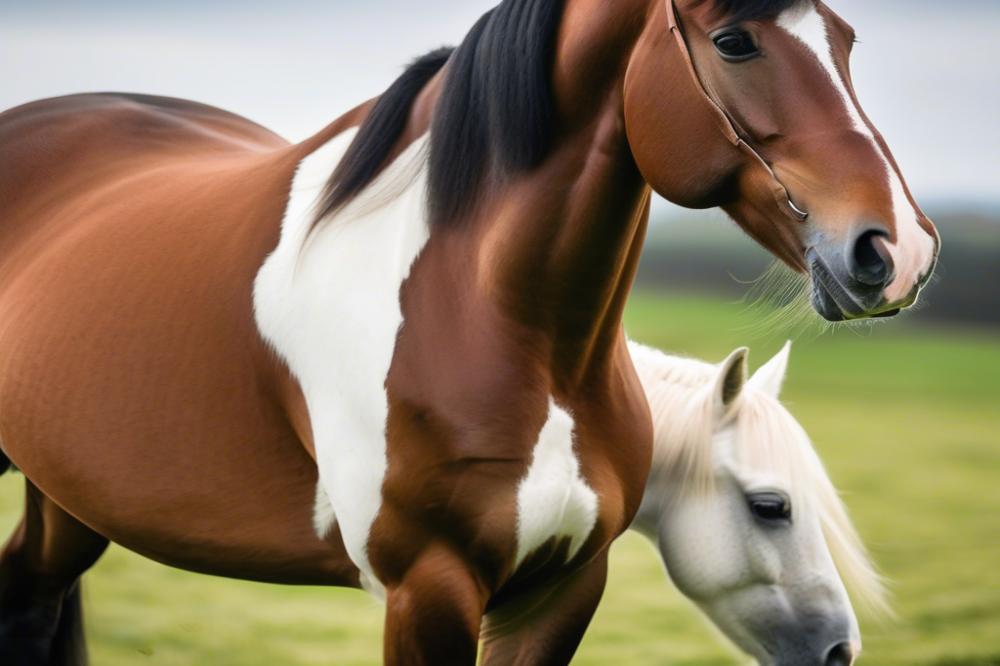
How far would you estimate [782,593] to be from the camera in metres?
2.50

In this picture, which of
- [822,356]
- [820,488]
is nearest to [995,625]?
[820,488]

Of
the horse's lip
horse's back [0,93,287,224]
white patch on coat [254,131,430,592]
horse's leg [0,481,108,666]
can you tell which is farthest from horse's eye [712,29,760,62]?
horse's leg [0,481,108,666]

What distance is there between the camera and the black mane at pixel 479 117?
169 cm

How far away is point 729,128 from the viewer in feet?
4.95

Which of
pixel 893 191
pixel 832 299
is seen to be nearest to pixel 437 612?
pixel 832 299

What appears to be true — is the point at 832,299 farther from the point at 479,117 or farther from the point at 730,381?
the point at 730,381

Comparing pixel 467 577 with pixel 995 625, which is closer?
pixel 467 577

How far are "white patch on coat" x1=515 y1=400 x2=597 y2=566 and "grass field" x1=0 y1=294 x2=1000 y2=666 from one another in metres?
0.33

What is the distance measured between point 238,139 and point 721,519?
4.95ft

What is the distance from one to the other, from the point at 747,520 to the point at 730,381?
0.31 metres

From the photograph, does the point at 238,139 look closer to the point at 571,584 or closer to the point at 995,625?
the point at 571,584

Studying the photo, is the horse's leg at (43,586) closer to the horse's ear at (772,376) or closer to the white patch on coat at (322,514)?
the white patch on coat at (322,514)

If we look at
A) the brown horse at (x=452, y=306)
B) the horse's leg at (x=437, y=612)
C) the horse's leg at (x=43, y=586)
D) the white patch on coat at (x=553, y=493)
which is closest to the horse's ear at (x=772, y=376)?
the brown horse at (x=452, y=306)

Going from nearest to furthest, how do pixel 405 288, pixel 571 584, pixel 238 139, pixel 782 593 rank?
pixel 405 288, pixel 571 584, pixel 782 593, pixel 238 139
